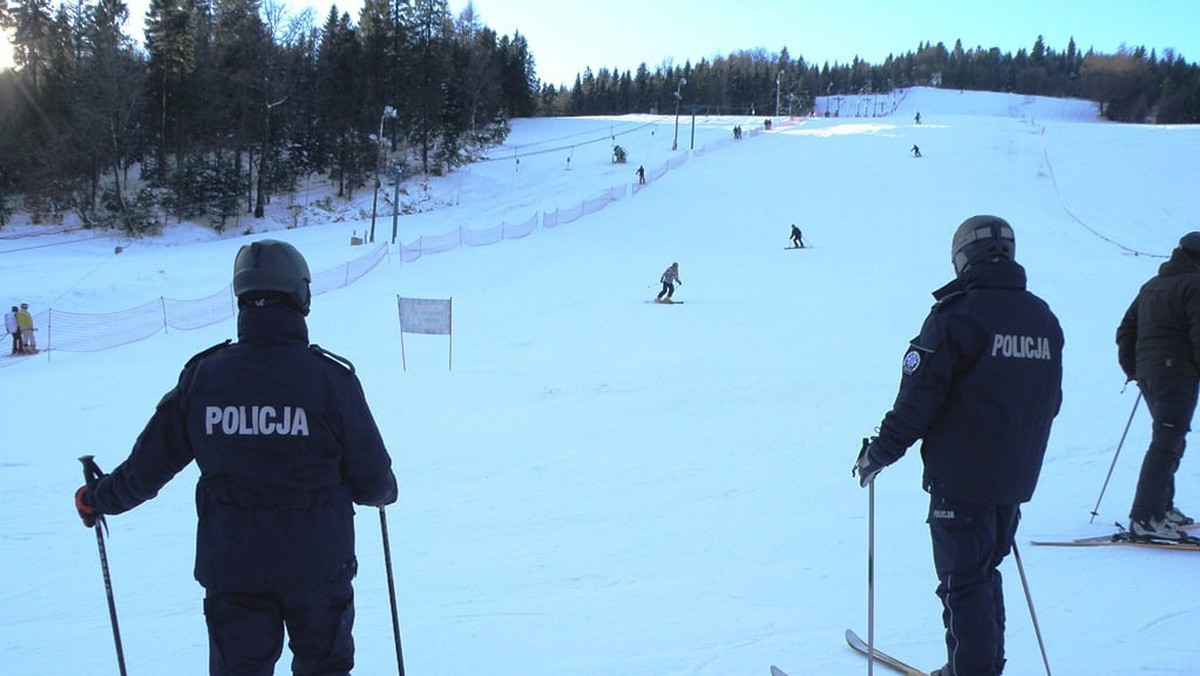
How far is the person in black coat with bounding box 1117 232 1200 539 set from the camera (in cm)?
458

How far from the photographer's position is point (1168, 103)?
9281 centimetres

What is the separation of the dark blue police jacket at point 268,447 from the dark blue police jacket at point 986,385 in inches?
78.3

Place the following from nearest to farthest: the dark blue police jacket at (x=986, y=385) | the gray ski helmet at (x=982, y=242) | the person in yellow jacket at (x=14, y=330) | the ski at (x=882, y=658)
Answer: the dark blue police jacket at (x=986, y=385), the gray ski helmet at (x=982, y=242), the ski at (x=882, y=658), the person in yellow jacket at (x=14, y=330)

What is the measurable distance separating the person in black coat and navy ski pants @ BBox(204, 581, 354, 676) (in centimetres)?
472

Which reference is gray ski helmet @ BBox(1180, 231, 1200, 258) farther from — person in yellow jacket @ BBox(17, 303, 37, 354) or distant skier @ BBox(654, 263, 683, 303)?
person in yellow jacket @ BBox(17, 303, 37, 354)

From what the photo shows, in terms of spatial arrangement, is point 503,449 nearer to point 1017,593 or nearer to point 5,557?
point 5,557

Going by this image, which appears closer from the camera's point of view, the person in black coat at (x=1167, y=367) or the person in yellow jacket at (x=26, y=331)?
the person in black coat at (x=1167, y=367)

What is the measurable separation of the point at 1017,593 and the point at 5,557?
6495 millimetres

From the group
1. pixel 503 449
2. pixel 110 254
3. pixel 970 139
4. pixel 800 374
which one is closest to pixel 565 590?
pixel 503 449

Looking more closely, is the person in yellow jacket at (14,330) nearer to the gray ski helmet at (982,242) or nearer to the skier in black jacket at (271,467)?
the skier in black jacket at (271,467)

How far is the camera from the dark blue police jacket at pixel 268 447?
2.30 metres

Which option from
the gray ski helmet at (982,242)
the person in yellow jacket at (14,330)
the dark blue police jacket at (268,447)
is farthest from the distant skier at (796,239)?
the dark blue police jacket at (268,447)

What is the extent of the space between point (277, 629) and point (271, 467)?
1.76 ft

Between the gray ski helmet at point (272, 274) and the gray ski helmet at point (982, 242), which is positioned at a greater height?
the gray ski helmet at point (982, 242)
